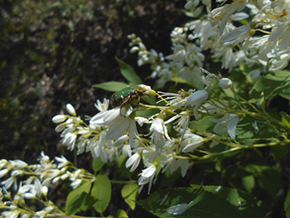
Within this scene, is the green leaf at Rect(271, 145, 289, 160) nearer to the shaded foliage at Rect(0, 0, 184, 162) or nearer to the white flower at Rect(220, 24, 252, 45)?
the white flower at Rect(220, 24, 252, 45)

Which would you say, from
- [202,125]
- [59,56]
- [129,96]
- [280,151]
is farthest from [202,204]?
[59,56]

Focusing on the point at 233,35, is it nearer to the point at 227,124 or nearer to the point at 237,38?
the point at 237,38

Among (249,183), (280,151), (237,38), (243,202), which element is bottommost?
(249,183)

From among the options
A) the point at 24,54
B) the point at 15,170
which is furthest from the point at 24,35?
the point at 15,170

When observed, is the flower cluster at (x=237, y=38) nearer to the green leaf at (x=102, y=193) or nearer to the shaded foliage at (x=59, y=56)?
the green leaf at (x=102, y=193)

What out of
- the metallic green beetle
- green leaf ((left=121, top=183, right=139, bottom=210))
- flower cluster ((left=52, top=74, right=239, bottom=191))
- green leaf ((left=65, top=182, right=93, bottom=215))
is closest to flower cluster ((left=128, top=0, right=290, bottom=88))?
flower cluster ((left=52, top=74, right=239, bottom=191))
